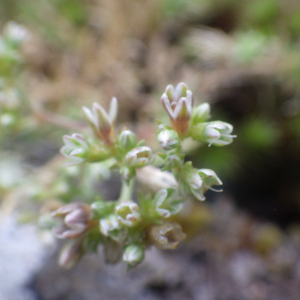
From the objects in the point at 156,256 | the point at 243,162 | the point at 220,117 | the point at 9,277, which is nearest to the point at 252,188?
the point at 243,162

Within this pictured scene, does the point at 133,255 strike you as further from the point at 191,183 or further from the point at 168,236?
the point at 191,183

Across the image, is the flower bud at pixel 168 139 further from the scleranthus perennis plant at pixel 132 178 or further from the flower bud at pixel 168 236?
the flower bud at pixel 168 236

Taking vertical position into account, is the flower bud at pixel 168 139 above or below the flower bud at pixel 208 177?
above

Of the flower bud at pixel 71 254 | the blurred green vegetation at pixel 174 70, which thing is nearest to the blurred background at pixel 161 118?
the blurred green vegetation at pixel 174 70

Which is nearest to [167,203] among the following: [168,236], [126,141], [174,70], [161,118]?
[168,236]

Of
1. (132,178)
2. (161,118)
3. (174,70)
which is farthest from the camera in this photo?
(174,70)

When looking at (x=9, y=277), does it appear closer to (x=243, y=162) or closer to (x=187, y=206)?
(x=187, y=206)
